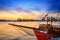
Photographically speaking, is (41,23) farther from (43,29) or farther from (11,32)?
(11,32)

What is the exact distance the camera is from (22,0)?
2.47m

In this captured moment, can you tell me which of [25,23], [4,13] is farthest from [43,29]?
[4,13]

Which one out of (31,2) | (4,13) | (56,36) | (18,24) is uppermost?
(31,2)

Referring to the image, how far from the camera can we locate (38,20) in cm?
252

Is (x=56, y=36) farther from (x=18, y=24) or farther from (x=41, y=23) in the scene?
(x=18, y=24)

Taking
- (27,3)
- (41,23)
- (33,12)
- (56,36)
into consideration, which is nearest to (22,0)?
(27,3)

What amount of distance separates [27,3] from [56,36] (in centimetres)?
66

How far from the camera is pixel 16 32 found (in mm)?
2457

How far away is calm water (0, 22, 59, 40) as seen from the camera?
2.41 metres

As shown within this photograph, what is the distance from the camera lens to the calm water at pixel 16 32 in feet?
7.92

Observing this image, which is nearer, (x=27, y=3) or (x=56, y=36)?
(x=56, y=36)

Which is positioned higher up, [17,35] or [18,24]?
[18,24]

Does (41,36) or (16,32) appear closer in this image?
(41,36)

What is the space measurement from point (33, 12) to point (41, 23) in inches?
8.1
